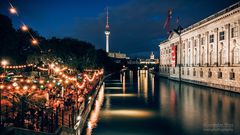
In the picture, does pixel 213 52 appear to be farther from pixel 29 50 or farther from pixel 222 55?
pixel 29 50

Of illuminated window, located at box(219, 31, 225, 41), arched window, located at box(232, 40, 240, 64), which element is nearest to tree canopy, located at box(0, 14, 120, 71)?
illuminated window, located at box(219, 31, 225, 41)

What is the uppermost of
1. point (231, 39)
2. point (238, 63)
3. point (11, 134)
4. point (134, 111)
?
point (231, 39)

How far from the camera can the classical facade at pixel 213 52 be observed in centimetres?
5656

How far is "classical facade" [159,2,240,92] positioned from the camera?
56562 millimetres

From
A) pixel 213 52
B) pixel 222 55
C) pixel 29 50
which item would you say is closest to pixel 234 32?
pixel 222 55

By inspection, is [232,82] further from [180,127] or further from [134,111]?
[180,127]

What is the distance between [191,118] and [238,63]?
32.3m

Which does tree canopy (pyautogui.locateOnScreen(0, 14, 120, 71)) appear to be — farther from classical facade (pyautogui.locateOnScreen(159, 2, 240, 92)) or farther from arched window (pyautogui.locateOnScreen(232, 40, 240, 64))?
arched window (pyautogui.locateOnScreen(232, 40, 240, 64))

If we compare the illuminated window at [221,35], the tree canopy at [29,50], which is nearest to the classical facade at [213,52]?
the illuminated window at [221,35]

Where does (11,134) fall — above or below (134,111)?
above

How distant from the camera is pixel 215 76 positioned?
211 ft

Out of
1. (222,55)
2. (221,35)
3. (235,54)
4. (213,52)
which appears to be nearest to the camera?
(235,54)

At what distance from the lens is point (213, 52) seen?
69250 millimetres

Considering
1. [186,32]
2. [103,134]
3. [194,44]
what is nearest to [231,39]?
[194,44]
